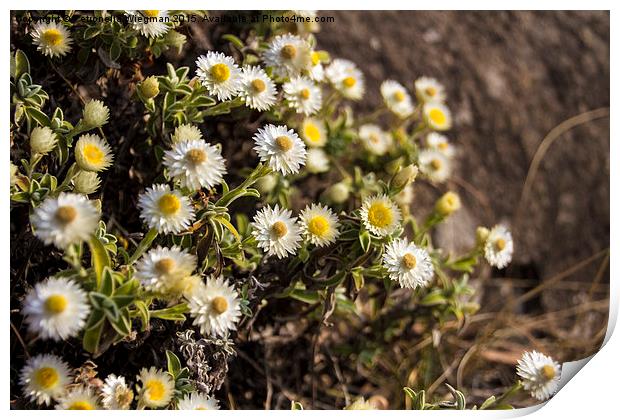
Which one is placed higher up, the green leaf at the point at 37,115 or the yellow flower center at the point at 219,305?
the green leaf at the point at 37,115

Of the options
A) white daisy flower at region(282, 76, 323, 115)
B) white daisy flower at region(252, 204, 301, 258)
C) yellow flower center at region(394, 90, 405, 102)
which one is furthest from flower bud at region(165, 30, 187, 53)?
yellow flower center at region(394, 90, 405, 102)

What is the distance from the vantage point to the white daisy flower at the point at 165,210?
3.89ft

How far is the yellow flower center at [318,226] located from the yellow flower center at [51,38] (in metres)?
0.70

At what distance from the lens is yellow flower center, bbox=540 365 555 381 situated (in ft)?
4.52

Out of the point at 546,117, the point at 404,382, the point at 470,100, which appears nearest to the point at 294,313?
the point at 404,382

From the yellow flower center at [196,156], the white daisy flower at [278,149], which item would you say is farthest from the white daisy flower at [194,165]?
the white daisy flower at [278,149]

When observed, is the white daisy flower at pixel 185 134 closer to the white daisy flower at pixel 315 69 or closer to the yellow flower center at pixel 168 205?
the yellow flower center at pixel 168 205

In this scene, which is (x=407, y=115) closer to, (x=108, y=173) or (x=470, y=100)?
(x=470, y=100)

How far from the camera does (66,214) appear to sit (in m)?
1.06

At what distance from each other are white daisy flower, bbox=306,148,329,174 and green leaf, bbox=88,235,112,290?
69 centimetres

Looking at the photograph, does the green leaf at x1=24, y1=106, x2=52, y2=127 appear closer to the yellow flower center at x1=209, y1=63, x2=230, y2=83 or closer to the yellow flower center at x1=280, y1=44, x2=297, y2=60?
the yellow flower center at x1=209, y1=63, x2=230, y2=83

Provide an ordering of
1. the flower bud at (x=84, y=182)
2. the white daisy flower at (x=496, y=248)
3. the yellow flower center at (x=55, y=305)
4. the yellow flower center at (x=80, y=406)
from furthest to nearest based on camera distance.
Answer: the white daisy flower at (x=496, y=248)
the flower bud at (x=84, y=182)
the yellow flower center at (x=80, y=406)
the yellow flower center at (x=55, y=305)

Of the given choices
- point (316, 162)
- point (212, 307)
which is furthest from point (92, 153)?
point (316, 162)

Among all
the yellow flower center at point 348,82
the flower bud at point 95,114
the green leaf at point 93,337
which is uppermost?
the yellow flower center at point 348,82
